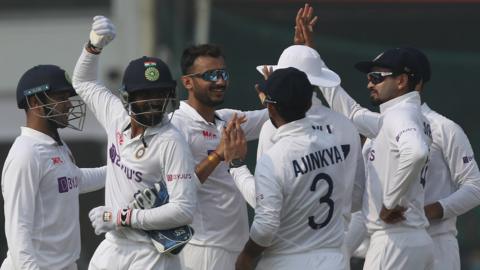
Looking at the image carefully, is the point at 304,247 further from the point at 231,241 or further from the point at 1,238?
the point at 1,238

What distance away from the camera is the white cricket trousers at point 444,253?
7367mm

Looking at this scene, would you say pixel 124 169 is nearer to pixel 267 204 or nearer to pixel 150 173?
pixel 150 173

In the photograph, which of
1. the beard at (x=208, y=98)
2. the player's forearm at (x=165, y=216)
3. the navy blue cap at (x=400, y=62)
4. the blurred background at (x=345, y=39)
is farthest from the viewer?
the blurred background at (x=345, y=39)

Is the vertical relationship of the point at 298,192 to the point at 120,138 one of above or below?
below

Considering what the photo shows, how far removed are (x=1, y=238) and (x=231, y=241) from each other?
856 centimetres

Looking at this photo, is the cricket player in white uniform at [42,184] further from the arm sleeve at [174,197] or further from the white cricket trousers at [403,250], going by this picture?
the white cricket trousers at [403,250]

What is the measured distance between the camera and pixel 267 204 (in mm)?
6109

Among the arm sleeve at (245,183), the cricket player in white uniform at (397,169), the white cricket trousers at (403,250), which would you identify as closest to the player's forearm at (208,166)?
the arm sleeve at (245,183)

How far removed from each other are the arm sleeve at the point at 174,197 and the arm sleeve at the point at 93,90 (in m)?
0.66

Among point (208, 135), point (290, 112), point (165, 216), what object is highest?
point (290, 112)

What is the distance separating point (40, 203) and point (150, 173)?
0.76 meters

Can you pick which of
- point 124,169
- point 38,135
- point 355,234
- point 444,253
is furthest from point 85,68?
point 444,253

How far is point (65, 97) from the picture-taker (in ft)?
22.2

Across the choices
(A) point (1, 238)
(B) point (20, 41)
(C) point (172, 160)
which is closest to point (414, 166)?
(C) point (172, 160)
